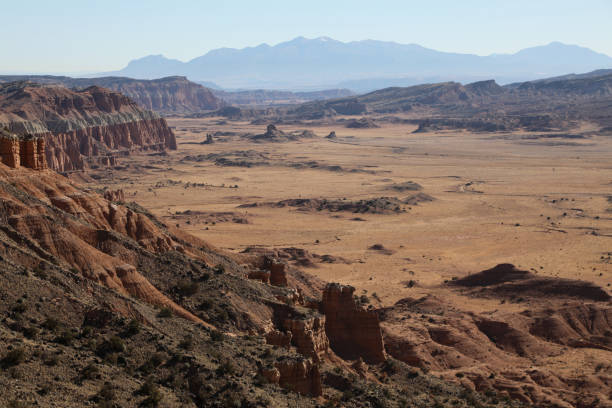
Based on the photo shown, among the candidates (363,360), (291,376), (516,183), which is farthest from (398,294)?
(516,183)

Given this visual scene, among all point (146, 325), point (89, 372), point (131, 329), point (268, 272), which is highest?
point (131, 329)

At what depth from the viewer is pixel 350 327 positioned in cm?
3278

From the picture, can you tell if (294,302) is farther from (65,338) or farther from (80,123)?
(80,123)

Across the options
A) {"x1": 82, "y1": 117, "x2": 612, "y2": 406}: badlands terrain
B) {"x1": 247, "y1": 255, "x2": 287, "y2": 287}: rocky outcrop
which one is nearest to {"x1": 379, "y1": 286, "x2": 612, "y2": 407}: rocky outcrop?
{"x1": 82, "y1": 117, "x2": 612, "y2": 406}: badlands terrain

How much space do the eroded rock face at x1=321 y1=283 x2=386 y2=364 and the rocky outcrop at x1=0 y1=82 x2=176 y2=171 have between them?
74233mm

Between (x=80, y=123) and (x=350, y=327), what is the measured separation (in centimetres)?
10835

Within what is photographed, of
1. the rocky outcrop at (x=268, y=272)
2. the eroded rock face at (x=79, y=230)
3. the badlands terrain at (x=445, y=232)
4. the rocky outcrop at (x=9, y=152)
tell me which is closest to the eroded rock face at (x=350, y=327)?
the badlands terrain at (x=445, y=232)

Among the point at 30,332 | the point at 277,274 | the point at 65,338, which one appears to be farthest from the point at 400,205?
the point at 30,332

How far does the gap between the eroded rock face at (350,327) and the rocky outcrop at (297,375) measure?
677cm

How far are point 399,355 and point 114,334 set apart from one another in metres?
16.5

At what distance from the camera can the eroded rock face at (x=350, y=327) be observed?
32.3m

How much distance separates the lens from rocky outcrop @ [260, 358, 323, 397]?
23672mm

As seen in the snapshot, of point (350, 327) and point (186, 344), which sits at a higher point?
point (186, 344)

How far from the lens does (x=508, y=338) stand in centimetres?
4025
